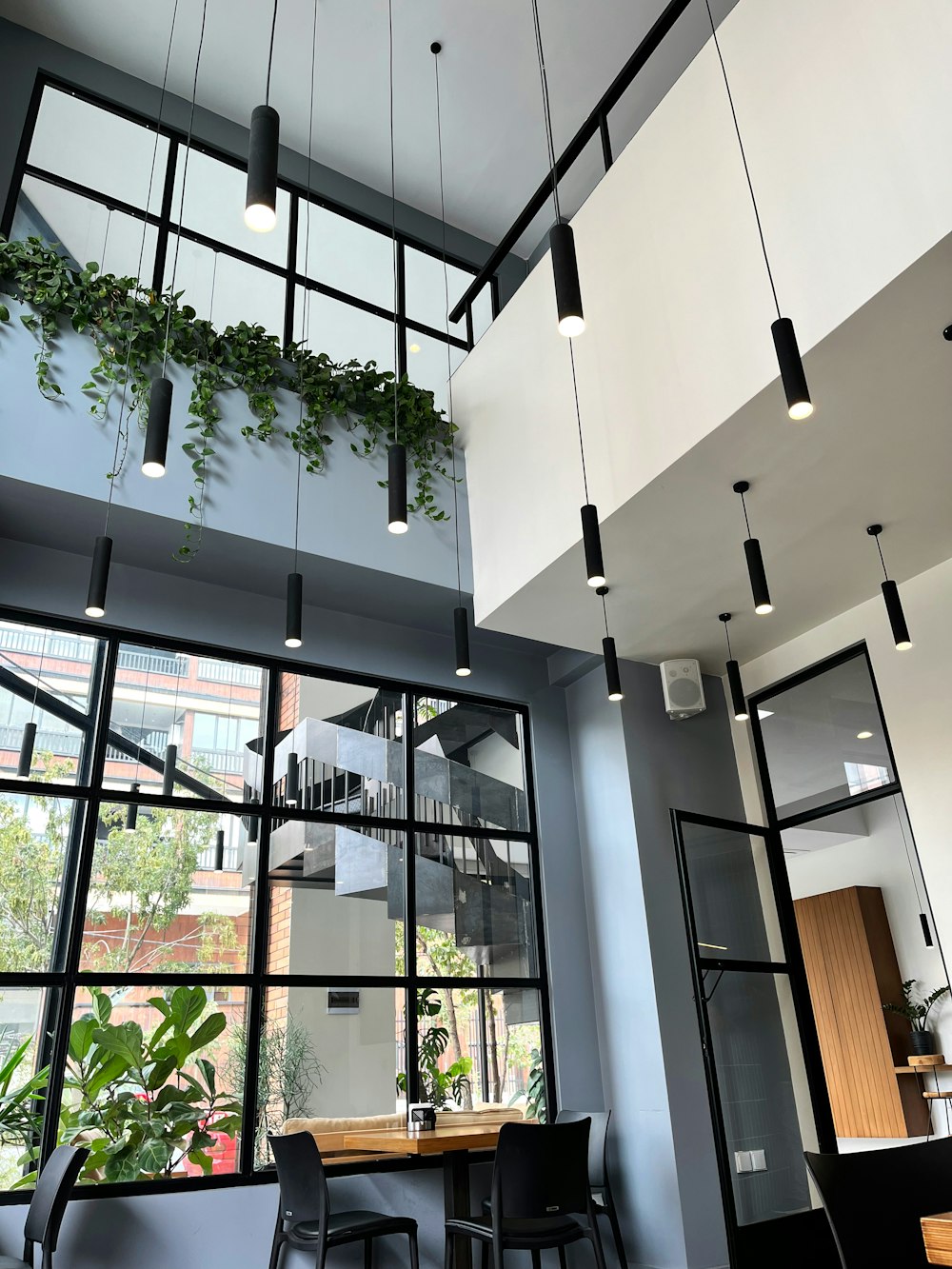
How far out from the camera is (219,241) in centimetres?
542

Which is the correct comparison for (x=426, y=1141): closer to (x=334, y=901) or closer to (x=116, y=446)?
(x=334, y=901)

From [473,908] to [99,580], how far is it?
2969mm

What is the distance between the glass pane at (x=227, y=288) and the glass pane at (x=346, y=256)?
359 mm

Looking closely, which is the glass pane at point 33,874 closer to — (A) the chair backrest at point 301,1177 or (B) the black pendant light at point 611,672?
(A) the chair backrest at point 301,1177

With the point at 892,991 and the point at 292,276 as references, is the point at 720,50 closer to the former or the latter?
the point at 292,276

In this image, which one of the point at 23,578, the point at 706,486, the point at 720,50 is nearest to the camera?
the point at 720,50

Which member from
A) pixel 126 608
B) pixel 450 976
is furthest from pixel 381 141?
pixel 450 976

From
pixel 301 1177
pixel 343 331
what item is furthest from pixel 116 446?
pixel 301 1177

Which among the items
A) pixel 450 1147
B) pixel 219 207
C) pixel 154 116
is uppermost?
pixel 154 116

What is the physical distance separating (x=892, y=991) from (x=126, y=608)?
639cm

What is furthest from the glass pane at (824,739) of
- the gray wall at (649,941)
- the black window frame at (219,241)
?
the black window frame at (219,241)

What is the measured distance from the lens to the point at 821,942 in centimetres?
790

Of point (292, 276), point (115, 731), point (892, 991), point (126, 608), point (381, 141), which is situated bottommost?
point (892, 991)

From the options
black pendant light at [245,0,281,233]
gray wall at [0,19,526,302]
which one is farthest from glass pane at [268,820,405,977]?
gray wall at [0,19,526,302]
